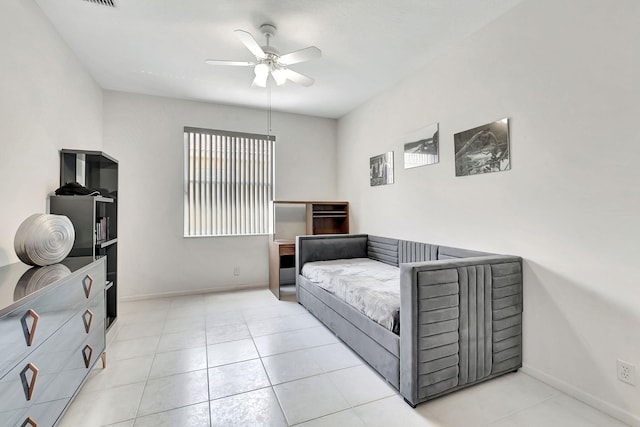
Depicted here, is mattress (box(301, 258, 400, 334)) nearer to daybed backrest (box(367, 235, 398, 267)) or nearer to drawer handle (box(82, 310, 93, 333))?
daybed backrest (box(367, 235, 398, 267))

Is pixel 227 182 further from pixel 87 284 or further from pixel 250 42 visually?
pixel 87 284

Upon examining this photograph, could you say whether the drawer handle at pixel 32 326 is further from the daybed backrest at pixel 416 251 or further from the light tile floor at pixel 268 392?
the daybed backrest at pixel 416 251

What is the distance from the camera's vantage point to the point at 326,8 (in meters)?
2.22

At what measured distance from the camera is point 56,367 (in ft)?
4.76

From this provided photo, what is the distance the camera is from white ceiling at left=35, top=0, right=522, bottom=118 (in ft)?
7.27

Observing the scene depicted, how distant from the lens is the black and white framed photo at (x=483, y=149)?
2.29 metres

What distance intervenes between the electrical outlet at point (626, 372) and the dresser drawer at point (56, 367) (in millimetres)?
3012

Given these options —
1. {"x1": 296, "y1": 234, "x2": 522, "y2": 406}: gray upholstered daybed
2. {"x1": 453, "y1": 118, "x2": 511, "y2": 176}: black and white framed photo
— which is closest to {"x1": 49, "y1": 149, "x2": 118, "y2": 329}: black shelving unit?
{"x1": 296, "y1": 234, "x2": 522, "y2": 406}: gray upholstered daybed

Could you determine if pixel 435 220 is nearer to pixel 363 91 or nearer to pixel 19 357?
pixel 363 91

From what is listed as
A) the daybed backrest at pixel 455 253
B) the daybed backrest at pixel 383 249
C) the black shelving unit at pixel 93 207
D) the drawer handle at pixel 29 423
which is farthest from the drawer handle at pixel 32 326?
the daybed backrest at pixel 383 249

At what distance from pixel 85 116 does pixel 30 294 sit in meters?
2.75

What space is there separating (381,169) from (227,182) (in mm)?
2325

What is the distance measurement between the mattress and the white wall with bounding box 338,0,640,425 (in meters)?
0.83

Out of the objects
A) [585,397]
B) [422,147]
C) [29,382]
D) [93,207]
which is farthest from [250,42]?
[585,397]
